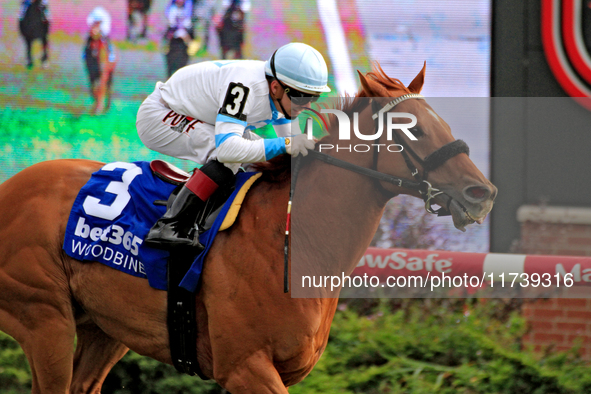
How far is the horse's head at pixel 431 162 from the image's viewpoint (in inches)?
100

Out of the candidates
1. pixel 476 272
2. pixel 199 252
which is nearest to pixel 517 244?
pixel 476 272

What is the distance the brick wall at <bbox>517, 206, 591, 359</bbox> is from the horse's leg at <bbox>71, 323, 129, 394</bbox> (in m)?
3.03

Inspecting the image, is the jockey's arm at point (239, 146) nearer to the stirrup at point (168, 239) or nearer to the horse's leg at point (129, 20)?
the stirrup at point (168, 239)

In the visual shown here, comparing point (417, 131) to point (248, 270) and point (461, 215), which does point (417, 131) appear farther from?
point (248, 270)

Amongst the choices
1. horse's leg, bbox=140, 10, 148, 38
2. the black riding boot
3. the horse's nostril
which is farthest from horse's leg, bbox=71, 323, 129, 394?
horse's leg, bbox=140, 10, 148, 38

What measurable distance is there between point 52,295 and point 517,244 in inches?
137

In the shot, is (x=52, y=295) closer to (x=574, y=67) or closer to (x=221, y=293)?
(x=221, y=293)

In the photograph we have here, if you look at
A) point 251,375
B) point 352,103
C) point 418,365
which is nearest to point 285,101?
point 352,103

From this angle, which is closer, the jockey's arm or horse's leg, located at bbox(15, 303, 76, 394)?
the jockey's arm

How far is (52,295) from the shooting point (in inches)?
→ 122

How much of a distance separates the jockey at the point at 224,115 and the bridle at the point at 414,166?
30 cm

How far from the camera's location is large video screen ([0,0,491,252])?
233 inches

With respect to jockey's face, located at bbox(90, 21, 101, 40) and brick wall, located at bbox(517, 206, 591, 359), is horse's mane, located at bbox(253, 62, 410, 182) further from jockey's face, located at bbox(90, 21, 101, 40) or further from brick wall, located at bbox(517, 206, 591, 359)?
jockey's face, located at bbox(90, 21, 101, 40)

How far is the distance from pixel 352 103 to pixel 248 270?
908mm
